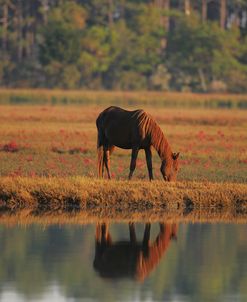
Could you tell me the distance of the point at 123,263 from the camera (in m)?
14.3

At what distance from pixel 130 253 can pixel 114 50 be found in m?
78.7

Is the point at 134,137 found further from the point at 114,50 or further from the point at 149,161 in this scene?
the point at 114,50

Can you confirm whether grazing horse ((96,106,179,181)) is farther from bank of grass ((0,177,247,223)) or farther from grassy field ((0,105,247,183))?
grassy field ((0,105,247,183))

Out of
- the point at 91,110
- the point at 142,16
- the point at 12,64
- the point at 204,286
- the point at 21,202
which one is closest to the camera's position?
the point at 204,286

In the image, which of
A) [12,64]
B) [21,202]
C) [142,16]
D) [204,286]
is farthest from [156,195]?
[142,16]

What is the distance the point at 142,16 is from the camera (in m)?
96.3

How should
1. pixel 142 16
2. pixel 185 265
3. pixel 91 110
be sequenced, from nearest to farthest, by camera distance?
pixel 185 265
pixel 91 110
pixel 142 16

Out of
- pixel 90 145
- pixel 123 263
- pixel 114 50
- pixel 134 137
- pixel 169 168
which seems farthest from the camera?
pixel 114 50

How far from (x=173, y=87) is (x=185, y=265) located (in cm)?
7754

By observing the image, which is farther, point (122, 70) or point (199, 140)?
point (122, 70)

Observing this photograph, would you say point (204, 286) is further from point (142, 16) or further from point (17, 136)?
point (142, 16)

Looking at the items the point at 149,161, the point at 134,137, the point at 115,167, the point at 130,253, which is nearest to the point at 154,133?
the point at 134,137

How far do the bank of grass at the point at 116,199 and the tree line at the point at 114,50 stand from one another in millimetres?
67022

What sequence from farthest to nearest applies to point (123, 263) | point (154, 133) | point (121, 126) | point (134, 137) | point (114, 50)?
point (114, 50) → point (121, 126) → point (134, 137) → point (154, 133) → point (123, 263)
